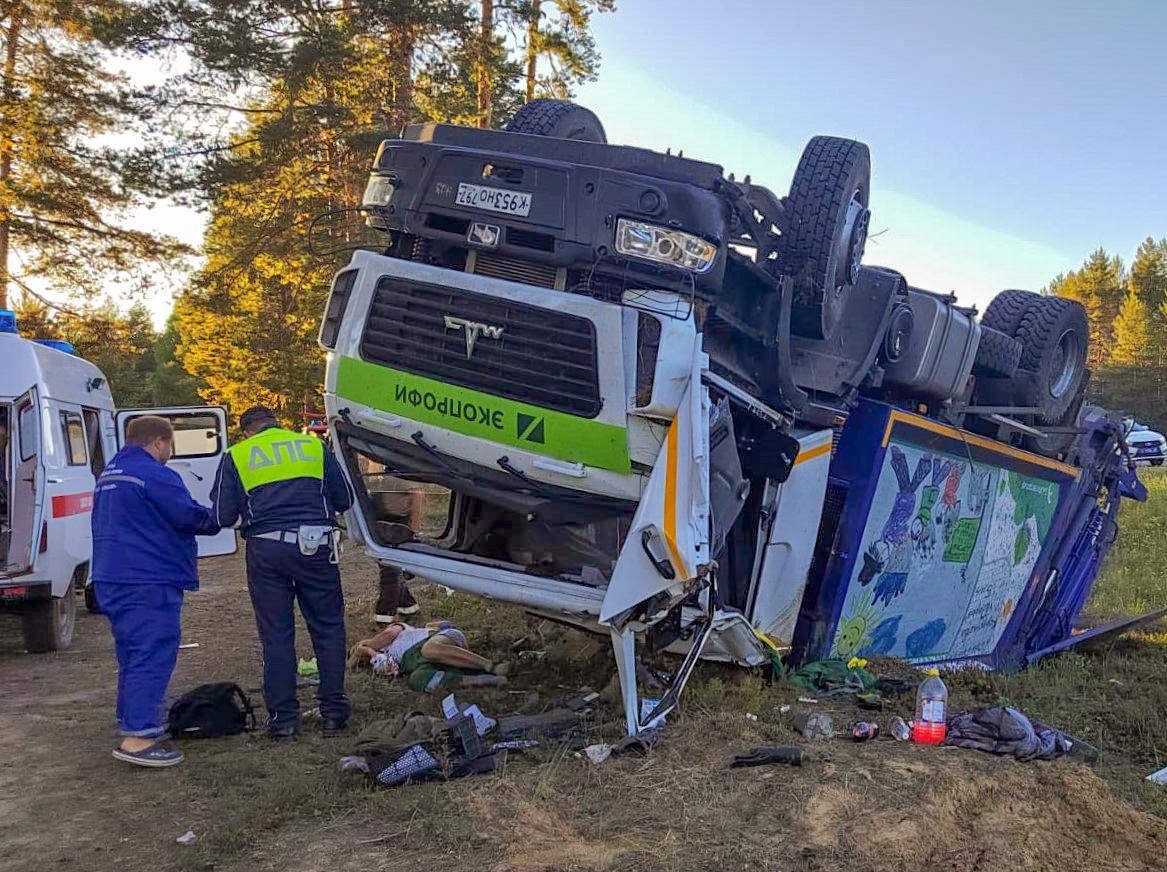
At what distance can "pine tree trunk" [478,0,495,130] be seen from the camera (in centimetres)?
1653

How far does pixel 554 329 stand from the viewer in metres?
4.30

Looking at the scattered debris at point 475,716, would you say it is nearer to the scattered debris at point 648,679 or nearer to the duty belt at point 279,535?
the scattered debris at point 648,679

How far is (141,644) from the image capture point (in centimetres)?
463

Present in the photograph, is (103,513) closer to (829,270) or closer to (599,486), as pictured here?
(599,486)

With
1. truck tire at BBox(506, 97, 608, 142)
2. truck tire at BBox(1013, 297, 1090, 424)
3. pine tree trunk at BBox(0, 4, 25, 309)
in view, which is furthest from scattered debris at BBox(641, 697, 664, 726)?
pine tree trunk at BBox(0, 4, 25, 309)

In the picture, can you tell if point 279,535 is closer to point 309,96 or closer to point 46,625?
point 46,625

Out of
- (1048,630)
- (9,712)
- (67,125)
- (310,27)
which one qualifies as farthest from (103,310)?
(1048,630)

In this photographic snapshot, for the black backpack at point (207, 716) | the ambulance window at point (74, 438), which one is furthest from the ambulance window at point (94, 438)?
the black backpack at point (207, 716)

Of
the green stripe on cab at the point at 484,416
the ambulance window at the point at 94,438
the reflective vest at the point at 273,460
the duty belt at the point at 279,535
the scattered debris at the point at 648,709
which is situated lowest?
the ambulance window at the point at 94,438

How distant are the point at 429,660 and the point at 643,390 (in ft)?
8.39

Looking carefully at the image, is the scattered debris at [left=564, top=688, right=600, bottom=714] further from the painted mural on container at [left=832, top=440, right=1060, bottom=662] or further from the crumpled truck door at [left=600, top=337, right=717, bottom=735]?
the painted mural on container at [left=832, top=440, right=1060, bottom=662]

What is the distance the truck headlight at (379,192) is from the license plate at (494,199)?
0.36 m

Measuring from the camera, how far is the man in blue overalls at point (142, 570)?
4602 millimetres


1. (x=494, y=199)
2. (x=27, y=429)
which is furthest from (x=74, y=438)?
(x=494, y=199)
